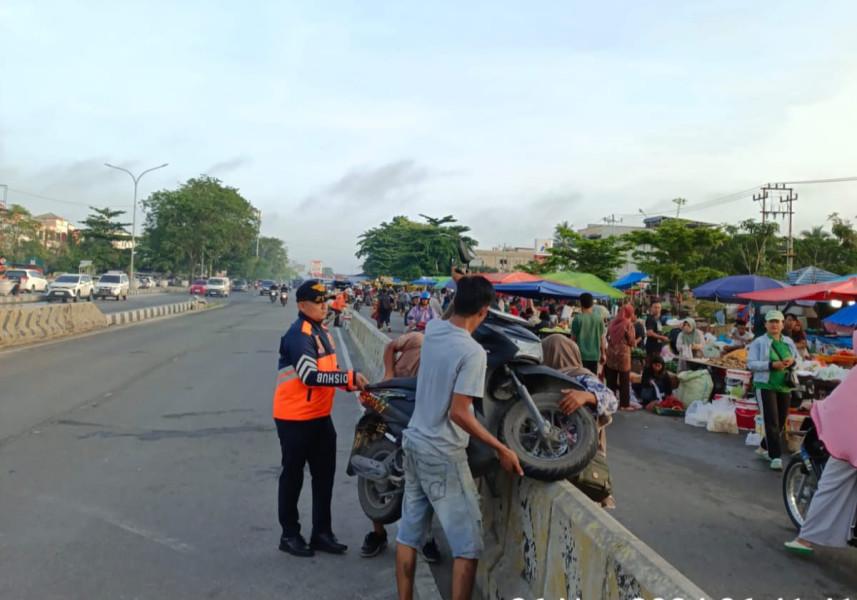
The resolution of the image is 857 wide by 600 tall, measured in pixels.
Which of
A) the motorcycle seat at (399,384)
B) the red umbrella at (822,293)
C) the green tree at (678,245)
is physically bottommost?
the motorcycle seat at (399,384)

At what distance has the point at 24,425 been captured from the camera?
786 cm

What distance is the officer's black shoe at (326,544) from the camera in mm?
4539

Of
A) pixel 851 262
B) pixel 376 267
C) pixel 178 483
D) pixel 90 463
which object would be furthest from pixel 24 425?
pixel 376 267

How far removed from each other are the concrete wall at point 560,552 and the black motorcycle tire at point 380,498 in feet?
2.12

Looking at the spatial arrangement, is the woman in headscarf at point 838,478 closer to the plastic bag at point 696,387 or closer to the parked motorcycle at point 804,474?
the parked motorcycle at point 804,474

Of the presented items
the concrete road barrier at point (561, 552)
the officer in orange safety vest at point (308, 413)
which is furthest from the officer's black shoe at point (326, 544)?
the concrete road barrier at point (561, 552)

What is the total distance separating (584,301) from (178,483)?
618cm

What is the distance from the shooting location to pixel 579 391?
394 centimetres

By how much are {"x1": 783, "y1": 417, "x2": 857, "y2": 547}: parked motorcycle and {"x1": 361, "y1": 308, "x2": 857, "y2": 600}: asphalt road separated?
21 centimetres

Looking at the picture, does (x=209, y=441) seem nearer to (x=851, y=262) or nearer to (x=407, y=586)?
(x=407, y=586)

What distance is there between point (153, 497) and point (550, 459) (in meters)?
3.63

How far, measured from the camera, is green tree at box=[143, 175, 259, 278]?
249 ft

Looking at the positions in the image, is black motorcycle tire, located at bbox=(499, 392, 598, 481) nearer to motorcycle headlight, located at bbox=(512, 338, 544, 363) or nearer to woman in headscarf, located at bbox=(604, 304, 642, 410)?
motorcycle headlight, located at bbox=(512, 338, 544, 363)

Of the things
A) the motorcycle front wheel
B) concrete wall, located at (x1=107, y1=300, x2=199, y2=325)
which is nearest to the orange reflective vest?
the motorcycle front wheel
